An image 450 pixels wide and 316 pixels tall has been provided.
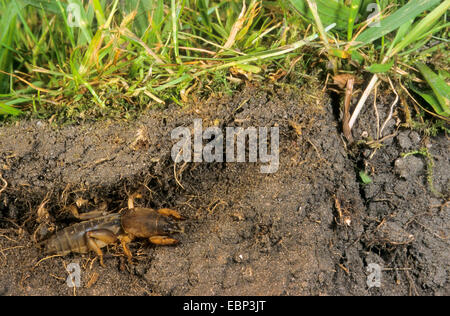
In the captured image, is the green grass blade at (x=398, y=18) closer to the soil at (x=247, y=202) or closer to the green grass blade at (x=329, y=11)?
the green grass blade at (x=329, y=11)

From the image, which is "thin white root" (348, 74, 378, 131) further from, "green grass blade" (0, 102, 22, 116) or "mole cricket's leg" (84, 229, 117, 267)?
"green grass blade" (0, 102, 22, 116)

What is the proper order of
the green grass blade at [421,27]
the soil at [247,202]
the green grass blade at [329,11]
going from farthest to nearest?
the green grass blade at [329,11] < the green grass blade at [421,27] < the soil at [247,202]

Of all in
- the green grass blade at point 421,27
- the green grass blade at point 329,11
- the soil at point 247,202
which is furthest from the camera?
the green grass blade at point 329,11

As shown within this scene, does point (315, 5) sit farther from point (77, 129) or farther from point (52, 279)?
point (52, 279)

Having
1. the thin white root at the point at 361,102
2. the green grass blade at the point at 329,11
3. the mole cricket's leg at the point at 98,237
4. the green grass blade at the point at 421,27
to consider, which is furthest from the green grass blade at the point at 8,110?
the green grass blade at the point at 421,27

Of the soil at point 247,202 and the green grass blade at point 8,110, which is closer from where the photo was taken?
the soil at point 247,202

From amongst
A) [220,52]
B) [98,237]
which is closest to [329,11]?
[220,52]
